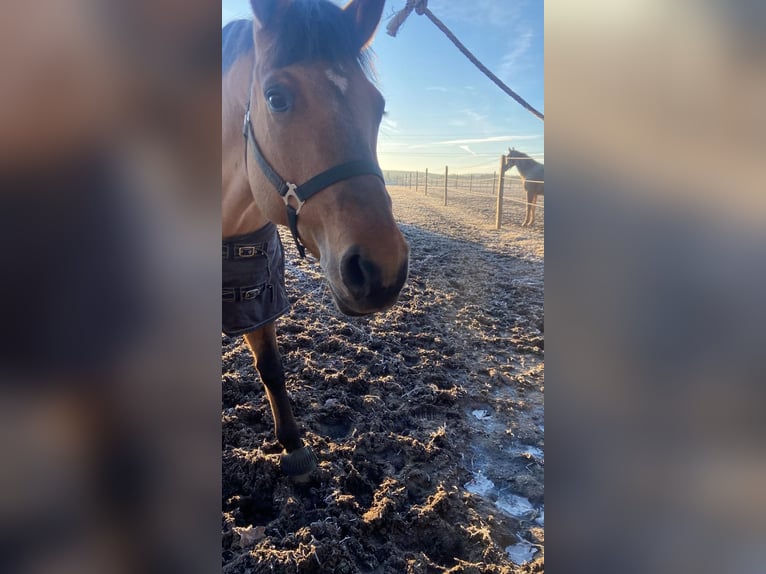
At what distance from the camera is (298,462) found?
0.89m

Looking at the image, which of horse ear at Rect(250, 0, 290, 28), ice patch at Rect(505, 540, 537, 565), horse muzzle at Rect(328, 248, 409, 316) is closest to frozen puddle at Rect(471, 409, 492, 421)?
ice patch at Rect(505, 540, 537, 565)

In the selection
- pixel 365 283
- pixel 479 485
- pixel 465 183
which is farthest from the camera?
pixel 465 183

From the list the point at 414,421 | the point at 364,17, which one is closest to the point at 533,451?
the point at 414,421

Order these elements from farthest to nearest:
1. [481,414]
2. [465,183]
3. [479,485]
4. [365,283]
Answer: [465,183]
[481,414]
[479,485]
[365,283]

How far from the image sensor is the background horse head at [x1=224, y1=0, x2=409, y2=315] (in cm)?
62

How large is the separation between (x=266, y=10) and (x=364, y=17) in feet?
0.65

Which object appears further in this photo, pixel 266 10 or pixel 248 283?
pixel 248 283

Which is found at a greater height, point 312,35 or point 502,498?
point 312,35

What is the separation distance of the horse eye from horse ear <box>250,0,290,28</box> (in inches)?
5.0

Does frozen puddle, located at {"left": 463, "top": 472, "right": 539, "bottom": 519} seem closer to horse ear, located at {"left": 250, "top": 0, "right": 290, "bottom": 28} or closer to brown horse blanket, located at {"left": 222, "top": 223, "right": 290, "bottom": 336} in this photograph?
brown horse blanket, located at {"left": 222, "top": 223, "right": 290, "bottom": 336}

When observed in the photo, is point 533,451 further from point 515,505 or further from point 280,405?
point 280,405

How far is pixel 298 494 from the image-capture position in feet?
2.69
